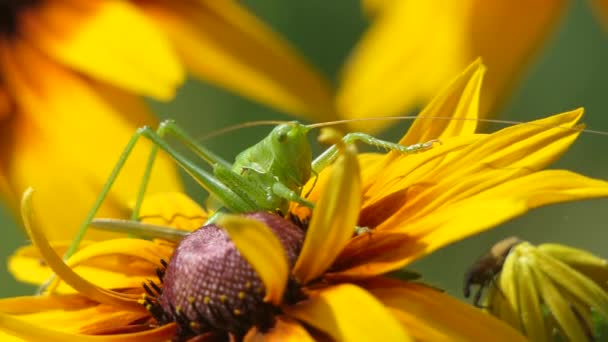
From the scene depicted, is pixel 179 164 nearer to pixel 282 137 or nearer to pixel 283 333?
pixel 282 137

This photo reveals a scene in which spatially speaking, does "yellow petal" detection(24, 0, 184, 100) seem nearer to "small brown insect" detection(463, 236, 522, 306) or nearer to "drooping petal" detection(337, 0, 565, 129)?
"drooping petal" detection(337, 0, 565, 129)

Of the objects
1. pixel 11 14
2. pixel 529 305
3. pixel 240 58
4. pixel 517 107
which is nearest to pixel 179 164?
pixel 240 58

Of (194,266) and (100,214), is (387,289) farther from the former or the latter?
(100,214)

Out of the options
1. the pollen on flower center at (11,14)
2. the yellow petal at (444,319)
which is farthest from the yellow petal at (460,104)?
the pollen on flower center at (11,14)

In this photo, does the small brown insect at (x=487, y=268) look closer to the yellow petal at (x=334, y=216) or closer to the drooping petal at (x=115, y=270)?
the yellow petal at (x=334, y=216)

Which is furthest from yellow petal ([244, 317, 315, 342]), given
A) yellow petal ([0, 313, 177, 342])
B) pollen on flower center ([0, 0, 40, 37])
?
pollen on flower center ([0, 0, 40, 37])
